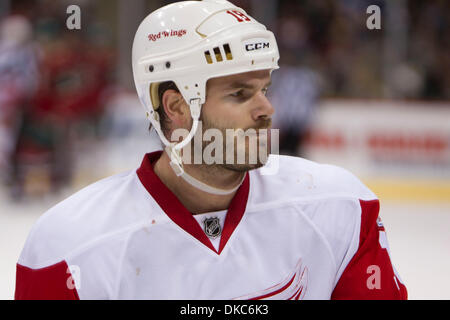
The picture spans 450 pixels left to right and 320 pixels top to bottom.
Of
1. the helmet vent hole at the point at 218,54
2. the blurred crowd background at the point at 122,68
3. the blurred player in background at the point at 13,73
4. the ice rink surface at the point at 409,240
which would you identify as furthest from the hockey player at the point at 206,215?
the blurred player in background at the point at 13,73

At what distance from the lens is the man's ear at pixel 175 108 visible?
1501 mm

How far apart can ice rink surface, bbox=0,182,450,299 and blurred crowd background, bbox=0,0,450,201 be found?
621 millimetres

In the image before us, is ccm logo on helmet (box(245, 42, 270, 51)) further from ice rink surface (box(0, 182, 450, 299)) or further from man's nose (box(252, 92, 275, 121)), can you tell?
ice rink surface (box(0, 182, 450, 299))

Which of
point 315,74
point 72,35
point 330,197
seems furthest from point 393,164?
point 330,197

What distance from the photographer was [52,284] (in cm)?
135

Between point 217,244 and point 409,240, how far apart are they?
3.21 metres

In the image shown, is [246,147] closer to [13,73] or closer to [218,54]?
[218,54]

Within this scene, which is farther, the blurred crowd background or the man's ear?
the blurred crowd background

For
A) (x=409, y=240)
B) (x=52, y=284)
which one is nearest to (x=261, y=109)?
(x=52, y=284)

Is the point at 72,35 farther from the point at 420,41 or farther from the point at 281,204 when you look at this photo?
the point at 281,204

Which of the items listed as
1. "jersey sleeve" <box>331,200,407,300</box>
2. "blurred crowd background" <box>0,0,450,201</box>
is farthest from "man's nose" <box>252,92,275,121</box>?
"blurred crowd background" <box>0,0,450,201</box>

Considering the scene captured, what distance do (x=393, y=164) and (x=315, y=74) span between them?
1.12m

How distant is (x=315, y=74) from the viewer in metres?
6.55

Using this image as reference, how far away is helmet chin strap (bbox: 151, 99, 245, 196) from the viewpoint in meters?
1.44
